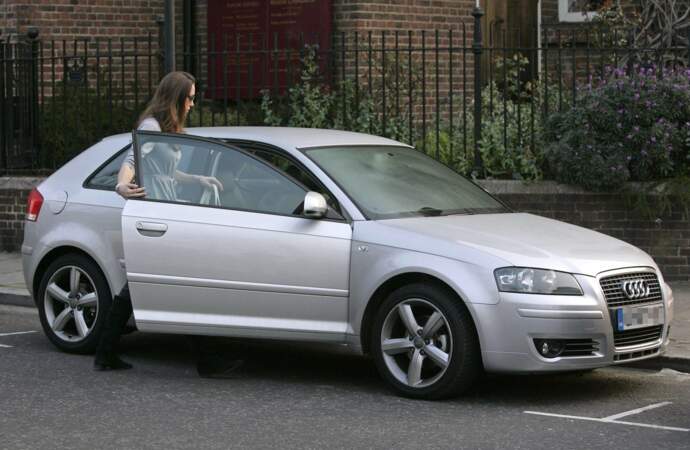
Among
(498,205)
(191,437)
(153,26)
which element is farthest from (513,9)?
(191,437)

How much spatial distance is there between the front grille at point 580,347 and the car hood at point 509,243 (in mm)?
364

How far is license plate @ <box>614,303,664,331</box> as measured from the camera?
7.25 metres

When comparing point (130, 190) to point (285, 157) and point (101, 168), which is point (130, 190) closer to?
point (101, 168)

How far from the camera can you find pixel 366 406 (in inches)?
286

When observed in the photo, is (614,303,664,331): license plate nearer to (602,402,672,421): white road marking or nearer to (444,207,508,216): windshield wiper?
(602,402,672,421): white road marking

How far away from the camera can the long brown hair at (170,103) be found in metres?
8.62

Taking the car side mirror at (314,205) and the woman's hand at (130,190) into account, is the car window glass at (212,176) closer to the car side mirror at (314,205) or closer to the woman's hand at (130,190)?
the woman's hand at (130,190)

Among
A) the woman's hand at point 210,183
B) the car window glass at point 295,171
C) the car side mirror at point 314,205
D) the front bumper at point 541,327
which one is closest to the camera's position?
the front bumper at point 541,327

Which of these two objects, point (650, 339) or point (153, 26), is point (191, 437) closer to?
point (650, 339)

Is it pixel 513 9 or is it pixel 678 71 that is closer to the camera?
pixel 678 71

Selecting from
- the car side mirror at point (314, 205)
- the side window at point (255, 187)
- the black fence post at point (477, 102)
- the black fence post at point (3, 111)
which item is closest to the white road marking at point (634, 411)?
the car side mirror at point (314, 205)

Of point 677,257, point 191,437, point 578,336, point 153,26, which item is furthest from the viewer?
point 153,26

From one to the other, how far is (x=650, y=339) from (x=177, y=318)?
2760mm

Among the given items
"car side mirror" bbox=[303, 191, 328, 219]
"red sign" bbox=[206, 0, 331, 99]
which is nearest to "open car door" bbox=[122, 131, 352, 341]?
"car side mirror" bbox=[303, 191, 328, 219]
